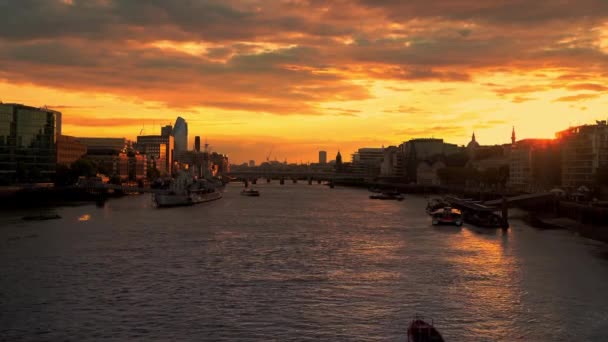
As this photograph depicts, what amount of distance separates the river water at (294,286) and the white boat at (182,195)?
54779mm

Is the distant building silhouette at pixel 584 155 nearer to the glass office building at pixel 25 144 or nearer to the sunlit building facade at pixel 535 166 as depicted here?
the sunlit building facade at pixel 535 166

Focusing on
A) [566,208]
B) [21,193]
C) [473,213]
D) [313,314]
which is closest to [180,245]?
[313,314]

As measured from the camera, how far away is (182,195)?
13275 cm

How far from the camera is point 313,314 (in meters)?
33.2

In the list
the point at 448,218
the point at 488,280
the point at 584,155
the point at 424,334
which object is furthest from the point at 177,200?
the point at 424,334

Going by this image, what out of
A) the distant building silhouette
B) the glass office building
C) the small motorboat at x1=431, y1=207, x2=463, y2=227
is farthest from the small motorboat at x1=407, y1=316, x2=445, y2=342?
the glass office building

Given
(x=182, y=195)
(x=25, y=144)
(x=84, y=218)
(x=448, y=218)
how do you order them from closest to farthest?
(x=448, y=218), (x=84, y=218), (x=182, y=195), (x=25, y=144)

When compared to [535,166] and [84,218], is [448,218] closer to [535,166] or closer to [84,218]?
[84,218]

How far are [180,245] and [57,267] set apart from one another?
1496 centimetres

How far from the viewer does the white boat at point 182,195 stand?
418 feet

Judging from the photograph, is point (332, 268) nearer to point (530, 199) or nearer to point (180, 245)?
point (180, 245)

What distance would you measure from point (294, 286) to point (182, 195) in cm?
9560

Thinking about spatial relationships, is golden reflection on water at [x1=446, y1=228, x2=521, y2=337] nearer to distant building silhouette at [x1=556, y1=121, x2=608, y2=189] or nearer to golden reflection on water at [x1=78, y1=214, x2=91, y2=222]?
golden reflection on water at [x1=78, y1=214, x2=91, y2=222]

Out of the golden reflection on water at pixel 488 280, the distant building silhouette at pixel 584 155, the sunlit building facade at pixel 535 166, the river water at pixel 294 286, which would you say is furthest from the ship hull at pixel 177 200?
the distant building silhouette at pixel 584 155
